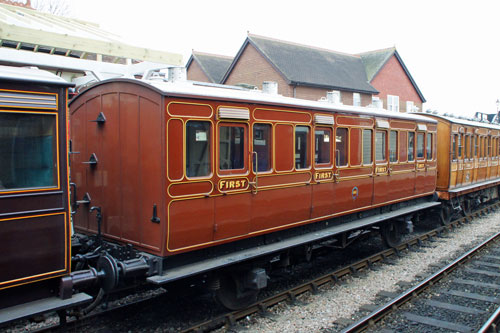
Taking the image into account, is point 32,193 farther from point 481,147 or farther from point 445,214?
point 481,147

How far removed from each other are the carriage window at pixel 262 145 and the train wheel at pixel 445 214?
912 centimetres

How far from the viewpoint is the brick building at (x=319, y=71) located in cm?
2520

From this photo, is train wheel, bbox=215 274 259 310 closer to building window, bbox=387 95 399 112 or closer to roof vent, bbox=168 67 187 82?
roof vent, bbox=168 67 187 82

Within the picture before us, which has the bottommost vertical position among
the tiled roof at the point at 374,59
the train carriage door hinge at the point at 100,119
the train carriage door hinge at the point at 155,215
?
the train carriage door hinge at the point at 155,215

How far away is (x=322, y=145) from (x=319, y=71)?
20251 millimetres

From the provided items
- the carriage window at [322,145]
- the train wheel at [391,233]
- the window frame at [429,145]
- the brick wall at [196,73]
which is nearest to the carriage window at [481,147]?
the window frame at [429,145]

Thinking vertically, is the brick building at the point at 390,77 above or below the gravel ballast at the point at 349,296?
above

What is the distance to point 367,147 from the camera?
29.5ft

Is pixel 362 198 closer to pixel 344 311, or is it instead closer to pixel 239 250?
pixel 344 311

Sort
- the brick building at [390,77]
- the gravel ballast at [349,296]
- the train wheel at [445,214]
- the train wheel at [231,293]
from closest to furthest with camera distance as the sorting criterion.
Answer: the gravel ballast at [349,296] < the train wheel at [231,293] < the train wheel at [445,214] < the brick building at [390,77]

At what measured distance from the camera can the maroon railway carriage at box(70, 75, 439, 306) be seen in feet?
17.2

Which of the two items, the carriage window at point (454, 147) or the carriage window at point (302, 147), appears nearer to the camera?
the carriage window at point (302, 147)

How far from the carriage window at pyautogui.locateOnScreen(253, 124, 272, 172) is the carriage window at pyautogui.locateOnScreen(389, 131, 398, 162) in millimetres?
4326

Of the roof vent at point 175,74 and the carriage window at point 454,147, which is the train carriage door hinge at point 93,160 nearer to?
the roof vent at point 175,74
